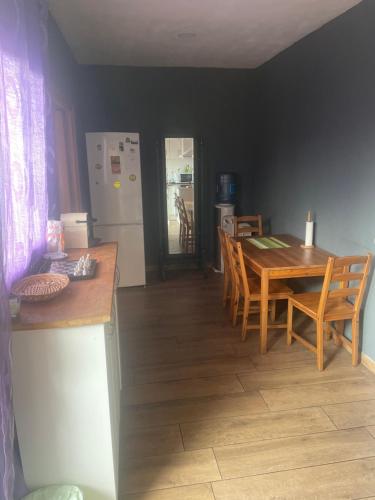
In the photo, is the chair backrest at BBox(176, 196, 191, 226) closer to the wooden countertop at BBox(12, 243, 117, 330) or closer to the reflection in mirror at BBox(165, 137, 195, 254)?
the reflection in mirror at BBox(165, 137, 195, 254)

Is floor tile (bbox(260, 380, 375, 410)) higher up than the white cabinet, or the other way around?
the white cabinet

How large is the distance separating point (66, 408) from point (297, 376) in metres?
1.69

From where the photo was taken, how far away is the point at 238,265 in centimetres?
321

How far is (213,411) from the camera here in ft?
7.53

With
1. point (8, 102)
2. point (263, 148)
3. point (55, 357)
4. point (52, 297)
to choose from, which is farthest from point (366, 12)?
point (55, 357)

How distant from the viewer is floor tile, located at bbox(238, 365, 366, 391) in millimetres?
2553

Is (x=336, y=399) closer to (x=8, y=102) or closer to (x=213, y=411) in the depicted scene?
(x=213, y=411)

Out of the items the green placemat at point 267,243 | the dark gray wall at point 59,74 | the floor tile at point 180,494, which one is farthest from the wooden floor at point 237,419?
the dark gray wall at point 59,74

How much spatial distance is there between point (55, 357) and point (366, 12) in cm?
288

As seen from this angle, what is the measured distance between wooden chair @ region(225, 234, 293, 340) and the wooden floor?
0.16 meters

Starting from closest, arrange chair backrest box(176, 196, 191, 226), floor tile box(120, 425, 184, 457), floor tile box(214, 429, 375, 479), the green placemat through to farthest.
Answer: floor tile box(214, 429, 375, 479) → floor tile box(120, 425, 184, 457) → the green placemat → chair backrest box(176, 196, 191, 226)

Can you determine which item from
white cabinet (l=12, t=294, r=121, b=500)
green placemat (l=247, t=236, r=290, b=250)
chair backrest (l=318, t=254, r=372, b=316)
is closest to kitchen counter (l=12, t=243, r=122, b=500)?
white cabinet (l=12, t=294, r=121, b=500)

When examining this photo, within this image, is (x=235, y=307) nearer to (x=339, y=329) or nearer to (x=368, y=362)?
(x=339, y=329)

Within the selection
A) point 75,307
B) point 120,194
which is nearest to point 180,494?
point 75,307
